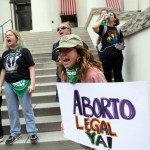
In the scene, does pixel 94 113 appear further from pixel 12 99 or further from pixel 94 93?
pixel 12 99

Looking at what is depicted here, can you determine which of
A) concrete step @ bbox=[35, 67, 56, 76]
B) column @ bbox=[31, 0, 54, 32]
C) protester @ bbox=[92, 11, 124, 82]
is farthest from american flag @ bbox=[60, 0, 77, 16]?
protester @ bbox=[92, 11, 124, 82]

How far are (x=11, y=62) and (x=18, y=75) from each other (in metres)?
0.20

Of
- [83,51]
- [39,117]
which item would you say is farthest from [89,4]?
[83,51]

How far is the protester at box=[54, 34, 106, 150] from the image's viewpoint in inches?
96.8

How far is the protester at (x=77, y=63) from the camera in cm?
246

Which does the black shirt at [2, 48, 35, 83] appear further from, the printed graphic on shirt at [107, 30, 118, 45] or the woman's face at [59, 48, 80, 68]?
the woman's face at [59, 48, 80, 68]

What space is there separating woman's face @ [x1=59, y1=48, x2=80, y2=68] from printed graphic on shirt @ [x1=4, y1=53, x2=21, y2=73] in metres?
2.04

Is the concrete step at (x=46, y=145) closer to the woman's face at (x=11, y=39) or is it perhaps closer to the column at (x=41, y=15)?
the woman's face at (x=11, y=39)

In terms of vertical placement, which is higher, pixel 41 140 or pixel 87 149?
pixel 87 149

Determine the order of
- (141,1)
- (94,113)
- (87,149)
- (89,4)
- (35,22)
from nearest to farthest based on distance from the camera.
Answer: (94,113)
(87,149)
(89,4)
(35,22)
(141,1)

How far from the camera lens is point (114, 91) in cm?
233

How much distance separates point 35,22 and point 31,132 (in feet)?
40.3

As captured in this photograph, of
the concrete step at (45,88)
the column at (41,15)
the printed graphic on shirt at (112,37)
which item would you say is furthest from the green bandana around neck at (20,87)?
the column at (41,15)

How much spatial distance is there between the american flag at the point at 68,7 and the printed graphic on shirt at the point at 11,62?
48.6ft
